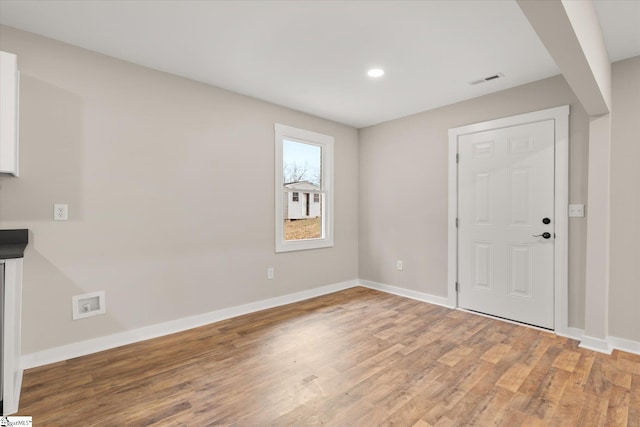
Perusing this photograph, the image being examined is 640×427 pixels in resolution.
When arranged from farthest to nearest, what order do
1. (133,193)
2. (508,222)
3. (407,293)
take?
(407,293) < (508,222) < (133,193)

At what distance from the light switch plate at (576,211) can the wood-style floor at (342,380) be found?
1.15m

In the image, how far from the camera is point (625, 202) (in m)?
2.62

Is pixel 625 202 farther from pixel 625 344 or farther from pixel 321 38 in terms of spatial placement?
pixel 321 38

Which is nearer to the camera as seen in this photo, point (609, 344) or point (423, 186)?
point (609, 344)

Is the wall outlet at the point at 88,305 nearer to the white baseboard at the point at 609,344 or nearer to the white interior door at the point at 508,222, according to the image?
the white interior door at the point at 508,222

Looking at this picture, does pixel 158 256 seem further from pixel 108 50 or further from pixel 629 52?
pixel 629 52

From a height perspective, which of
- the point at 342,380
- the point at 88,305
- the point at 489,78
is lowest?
the point at 342,380

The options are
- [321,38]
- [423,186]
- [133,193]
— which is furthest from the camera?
[423,186]

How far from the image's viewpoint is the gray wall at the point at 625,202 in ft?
8.48

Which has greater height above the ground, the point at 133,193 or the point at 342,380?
the point at 133,193

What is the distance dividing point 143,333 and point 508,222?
12.5ft

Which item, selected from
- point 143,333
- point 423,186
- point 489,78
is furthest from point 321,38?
point 143,333

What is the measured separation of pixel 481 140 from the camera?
3523 millimetres

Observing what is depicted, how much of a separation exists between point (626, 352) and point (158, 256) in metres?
4.18
